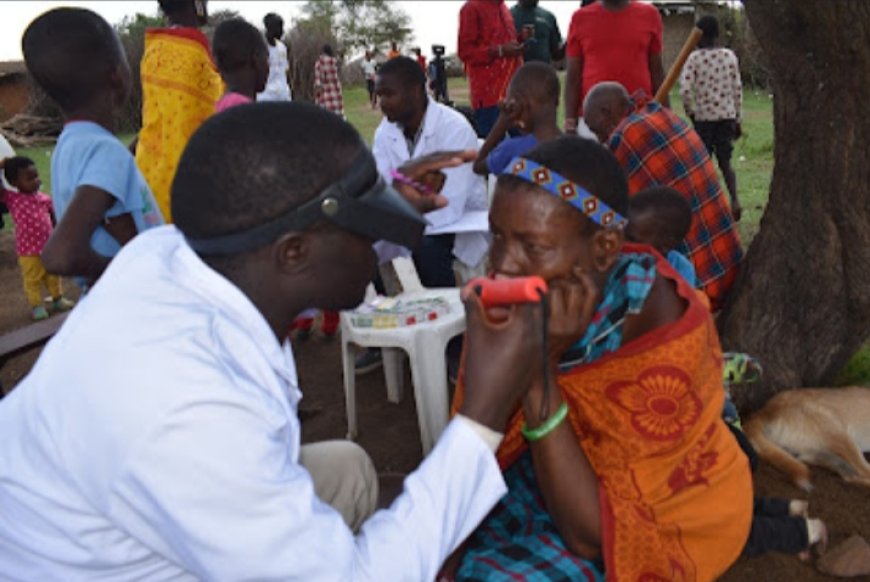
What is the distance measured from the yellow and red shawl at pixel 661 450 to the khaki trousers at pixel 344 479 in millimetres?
612

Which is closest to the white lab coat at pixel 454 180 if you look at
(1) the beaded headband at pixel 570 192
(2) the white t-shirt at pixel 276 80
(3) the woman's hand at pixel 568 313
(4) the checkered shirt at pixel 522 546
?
(4) the checkered shirt at pixel 522 546

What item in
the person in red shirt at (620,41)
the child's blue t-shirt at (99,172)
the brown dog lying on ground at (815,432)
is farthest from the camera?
the person in red shirt at (620,41)

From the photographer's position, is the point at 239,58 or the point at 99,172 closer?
the point at 99,172

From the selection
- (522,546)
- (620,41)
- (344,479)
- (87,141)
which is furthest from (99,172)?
(620,41)

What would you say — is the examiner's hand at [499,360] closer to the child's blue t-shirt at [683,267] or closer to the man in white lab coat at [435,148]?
the child's blue t-shirt at [683,267]

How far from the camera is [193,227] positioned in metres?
1.38

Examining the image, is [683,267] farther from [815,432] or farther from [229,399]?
[229,399]

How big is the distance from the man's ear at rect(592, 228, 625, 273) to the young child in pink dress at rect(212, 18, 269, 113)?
245 centimetres

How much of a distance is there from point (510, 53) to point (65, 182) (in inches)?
175

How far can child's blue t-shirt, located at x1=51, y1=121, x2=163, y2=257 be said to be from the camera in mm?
2480

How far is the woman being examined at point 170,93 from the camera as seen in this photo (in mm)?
3729

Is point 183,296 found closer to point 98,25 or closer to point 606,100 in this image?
point 98,25

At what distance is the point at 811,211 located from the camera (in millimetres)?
3217

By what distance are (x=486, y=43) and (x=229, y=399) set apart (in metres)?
5.72
